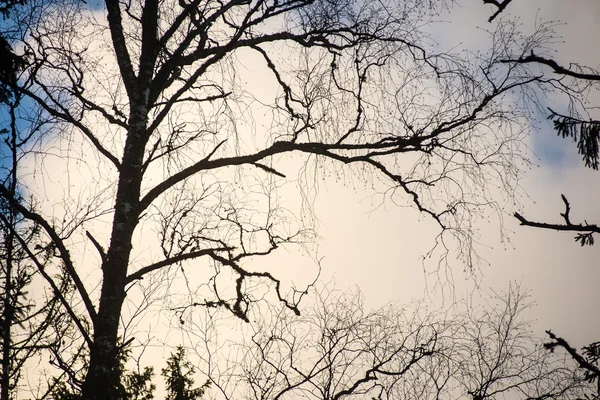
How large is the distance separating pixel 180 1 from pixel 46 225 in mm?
2927

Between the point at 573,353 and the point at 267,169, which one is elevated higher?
the point at 267,169

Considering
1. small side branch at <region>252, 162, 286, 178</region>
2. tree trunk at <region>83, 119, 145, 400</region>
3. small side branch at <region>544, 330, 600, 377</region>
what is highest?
small side branch at <region>252, 162, 286, 178</region>

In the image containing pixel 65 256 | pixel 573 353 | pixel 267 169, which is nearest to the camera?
pixel 573 353

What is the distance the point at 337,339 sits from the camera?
29.9ft

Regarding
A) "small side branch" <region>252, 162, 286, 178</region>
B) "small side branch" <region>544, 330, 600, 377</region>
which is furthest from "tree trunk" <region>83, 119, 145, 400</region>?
"small side branch" <region>544, 330, 600, 377</region>

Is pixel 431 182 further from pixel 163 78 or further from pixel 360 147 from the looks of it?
pixel 163 78

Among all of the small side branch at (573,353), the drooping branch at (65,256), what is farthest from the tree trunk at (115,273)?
the small side branch at (573,353)

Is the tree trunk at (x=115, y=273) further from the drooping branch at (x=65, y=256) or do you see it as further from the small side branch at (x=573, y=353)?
the small side branch at (x=573, y=353)

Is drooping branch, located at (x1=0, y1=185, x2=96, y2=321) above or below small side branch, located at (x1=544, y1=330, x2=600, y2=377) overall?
above

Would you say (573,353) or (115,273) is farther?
(115,273)

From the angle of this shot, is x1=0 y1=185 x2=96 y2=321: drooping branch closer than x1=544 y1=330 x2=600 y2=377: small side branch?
No

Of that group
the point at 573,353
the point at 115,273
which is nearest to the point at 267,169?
the point at 115,273

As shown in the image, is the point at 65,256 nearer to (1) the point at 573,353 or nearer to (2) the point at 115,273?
(2) the point at 115,273

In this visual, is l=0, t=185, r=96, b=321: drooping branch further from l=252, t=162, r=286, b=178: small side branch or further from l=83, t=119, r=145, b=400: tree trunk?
l=252, t=162, r=286, b=178: small side branch
